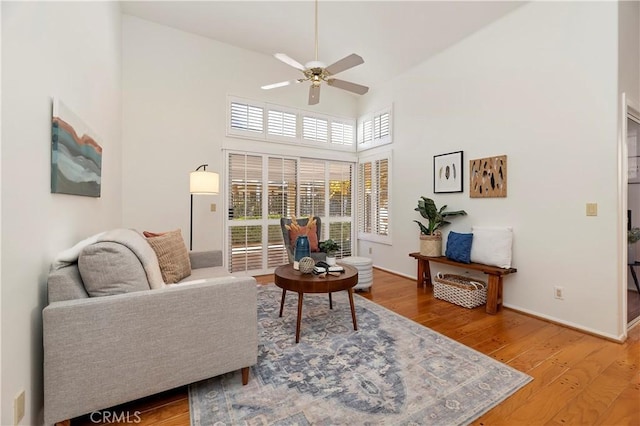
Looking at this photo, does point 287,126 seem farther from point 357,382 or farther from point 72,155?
point 357,382

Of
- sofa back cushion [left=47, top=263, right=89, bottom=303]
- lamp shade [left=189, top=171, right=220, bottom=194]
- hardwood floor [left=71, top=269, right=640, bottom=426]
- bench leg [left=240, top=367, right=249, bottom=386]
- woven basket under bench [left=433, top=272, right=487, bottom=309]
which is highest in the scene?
lamp shade [left=189, top=171, right=220, bottom=194]

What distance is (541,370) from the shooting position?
6.43ft

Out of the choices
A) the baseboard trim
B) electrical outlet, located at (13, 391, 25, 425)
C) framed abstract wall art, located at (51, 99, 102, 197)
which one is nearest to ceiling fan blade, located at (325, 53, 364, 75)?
framed abstract wall art, located at (51, 99, 102, 197)

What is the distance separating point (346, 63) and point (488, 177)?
7.06 ft

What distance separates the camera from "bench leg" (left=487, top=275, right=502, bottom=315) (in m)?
2.96

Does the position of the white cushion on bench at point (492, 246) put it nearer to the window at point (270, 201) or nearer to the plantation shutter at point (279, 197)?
the window at point (270, 201)

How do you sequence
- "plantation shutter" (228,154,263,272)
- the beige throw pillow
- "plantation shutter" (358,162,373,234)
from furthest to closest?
"plantation shutter" (358,162,373,234) < "plantation shutter" (228,154,263,272) < the beige throw pillow

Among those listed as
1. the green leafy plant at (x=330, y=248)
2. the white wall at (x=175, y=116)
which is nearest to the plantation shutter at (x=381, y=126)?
the white wall at (x=175, y=116)

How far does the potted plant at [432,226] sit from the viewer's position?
370 centimetres

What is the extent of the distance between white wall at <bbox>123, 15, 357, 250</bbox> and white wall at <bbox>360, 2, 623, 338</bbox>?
9.83 ft

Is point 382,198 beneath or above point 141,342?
above

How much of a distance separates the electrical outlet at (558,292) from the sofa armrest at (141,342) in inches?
114

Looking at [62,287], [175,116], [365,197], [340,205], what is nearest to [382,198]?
[365,197]

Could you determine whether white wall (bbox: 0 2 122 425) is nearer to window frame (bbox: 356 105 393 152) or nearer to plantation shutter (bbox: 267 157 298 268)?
plantation shutter (bbox: 267 157 298 268)
